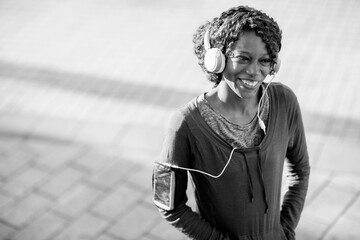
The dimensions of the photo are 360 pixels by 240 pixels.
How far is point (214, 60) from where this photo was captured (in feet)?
6.49

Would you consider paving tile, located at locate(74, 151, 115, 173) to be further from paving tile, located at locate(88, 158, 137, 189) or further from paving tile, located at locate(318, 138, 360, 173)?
paving tile, located at locate(318, 138, 360, 173)

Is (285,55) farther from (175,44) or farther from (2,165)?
(2,165)

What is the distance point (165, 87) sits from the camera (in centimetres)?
587

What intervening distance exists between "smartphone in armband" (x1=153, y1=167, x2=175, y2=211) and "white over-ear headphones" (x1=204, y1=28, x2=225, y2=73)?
18.3 inches

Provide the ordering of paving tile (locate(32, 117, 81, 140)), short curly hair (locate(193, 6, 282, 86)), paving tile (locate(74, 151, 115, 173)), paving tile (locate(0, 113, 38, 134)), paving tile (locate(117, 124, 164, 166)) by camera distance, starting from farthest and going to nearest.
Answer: paving tile (locate(0, 113, 38, 134)), paving tile (locate(32, 117, 81, 140)), paving tile (locate(117, 124, 164, 166)), paving tile (locate(74, 151, 115, 173)), short curly hair (locate(193, 6, 282, 86))

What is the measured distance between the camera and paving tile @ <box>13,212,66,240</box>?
3975 millimetres

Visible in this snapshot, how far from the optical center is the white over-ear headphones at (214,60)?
1973mm

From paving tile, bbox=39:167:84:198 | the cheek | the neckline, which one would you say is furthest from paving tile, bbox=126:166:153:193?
the cheek

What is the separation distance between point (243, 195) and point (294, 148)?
38 centimetres

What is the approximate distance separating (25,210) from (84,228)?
1.99 ft

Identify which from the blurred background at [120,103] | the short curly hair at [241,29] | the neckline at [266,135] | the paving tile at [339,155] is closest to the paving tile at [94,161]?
the blurred background at [120,103]

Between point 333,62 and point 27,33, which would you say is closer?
point 333,62

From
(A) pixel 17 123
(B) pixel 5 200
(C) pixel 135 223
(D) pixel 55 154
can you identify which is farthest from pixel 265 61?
(A) pixel 17 123

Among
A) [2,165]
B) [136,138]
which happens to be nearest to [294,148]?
[136,138]
